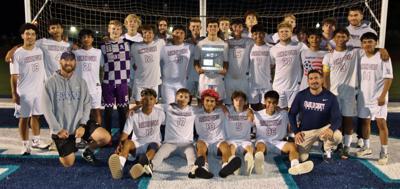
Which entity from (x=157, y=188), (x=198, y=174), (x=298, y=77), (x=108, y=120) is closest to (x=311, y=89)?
(x=298, y=77)

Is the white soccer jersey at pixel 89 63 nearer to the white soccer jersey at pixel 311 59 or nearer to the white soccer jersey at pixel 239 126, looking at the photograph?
the white soccer jersey at pixel 239 126

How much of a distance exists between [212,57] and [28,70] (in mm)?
2356

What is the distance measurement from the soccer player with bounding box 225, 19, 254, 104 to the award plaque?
0.22 meters

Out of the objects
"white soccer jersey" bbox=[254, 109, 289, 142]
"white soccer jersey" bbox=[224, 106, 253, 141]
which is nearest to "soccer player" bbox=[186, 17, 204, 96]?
"white soccer jersey" bbox=[224, 106, 253, 141]

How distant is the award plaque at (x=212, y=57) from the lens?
6.02m

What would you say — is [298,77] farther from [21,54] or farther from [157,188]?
[21,54]

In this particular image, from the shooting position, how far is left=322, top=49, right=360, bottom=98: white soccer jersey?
557 centimetres

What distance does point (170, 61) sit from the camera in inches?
241

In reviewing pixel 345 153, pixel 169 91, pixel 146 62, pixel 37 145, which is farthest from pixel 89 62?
pixel 345 153

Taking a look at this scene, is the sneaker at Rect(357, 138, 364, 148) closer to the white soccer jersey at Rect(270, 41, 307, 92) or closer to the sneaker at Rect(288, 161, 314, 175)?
the white soccer jersey at Rect(270, 41, 307, 92)

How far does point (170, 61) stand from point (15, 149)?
2.34 metres

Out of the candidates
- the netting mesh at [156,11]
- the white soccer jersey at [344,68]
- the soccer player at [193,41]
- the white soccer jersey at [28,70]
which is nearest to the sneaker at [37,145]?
the white soccer jersey at [28,70]

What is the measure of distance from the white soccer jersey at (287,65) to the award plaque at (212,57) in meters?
0.70

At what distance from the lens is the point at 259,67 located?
242 inches
